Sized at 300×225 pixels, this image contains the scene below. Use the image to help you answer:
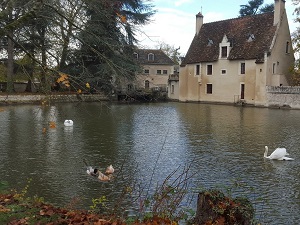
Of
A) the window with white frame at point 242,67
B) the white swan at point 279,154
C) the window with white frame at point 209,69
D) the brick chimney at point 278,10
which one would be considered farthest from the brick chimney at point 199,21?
the white swan at point 279,154

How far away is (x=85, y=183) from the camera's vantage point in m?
9.34

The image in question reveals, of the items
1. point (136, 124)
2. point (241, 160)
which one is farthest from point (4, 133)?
point (241, 160)

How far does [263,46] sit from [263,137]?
90.1 feet

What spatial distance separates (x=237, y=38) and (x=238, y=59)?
11.3 feet

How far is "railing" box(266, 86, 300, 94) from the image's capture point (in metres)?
37.6

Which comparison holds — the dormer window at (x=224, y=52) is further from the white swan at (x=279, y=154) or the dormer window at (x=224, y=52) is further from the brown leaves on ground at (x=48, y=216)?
the brown leaves on ground at (x=48, y=216)

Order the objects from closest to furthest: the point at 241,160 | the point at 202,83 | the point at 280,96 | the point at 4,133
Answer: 1. the point at 241,160
2. the point at 4,133
3. the point at 280,96
4. the point at 202,83

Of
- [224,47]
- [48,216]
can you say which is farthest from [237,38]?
[48,216]

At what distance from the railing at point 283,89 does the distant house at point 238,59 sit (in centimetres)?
76

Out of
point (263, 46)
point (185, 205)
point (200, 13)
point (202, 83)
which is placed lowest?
point (185, 205)

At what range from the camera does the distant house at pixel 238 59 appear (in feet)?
137

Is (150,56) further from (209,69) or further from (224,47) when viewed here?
(224,47)

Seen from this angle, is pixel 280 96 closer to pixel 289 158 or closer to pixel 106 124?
pixel 106 124

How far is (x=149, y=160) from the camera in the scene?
39.4 feet
